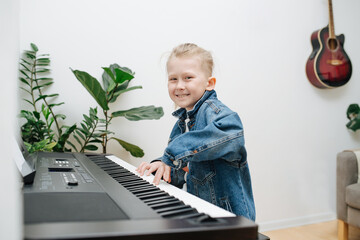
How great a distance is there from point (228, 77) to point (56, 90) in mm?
1320

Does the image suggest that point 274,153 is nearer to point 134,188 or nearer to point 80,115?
point 80,115

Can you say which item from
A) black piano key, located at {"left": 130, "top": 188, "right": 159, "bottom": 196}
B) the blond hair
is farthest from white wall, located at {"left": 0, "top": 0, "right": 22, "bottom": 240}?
the blond hair

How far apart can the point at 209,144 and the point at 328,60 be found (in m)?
2.26

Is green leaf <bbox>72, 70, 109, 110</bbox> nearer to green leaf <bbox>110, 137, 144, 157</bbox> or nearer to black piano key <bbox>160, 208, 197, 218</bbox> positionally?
green leaf <bbox>110, 137, 144, 157</bbox>

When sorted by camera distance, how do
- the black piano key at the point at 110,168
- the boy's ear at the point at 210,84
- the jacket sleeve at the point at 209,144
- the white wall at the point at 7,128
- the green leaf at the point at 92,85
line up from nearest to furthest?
the white wall at the point at 7,128
the jacket sleeve at the point at 209,144
the black piano key at the point at 110,168
the boy's ear at the point at 210,84
the green leaf at the point at 92,85

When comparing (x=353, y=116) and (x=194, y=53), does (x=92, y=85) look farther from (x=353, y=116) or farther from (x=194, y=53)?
(x=353, y=116)

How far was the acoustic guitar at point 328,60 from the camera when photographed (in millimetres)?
2678

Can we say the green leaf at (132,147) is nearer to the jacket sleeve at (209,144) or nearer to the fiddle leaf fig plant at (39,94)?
the fiddle leaf fig plant at (39,94)

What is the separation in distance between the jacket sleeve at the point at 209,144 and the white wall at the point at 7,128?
0.62 meters

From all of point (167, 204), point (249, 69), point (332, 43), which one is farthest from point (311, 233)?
point (167, 204)

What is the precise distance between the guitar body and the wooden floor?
1.26 metres

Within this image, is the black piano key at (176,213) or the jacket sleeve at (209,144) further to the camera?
the jacket sleeve at (209,144)

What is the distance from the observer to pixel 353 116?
299 cm

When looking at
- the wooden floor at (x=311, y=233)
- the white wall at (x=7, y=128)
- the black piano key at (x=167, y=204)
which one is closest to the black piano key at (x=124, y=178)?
the black piano key at (x=167, y=204)
